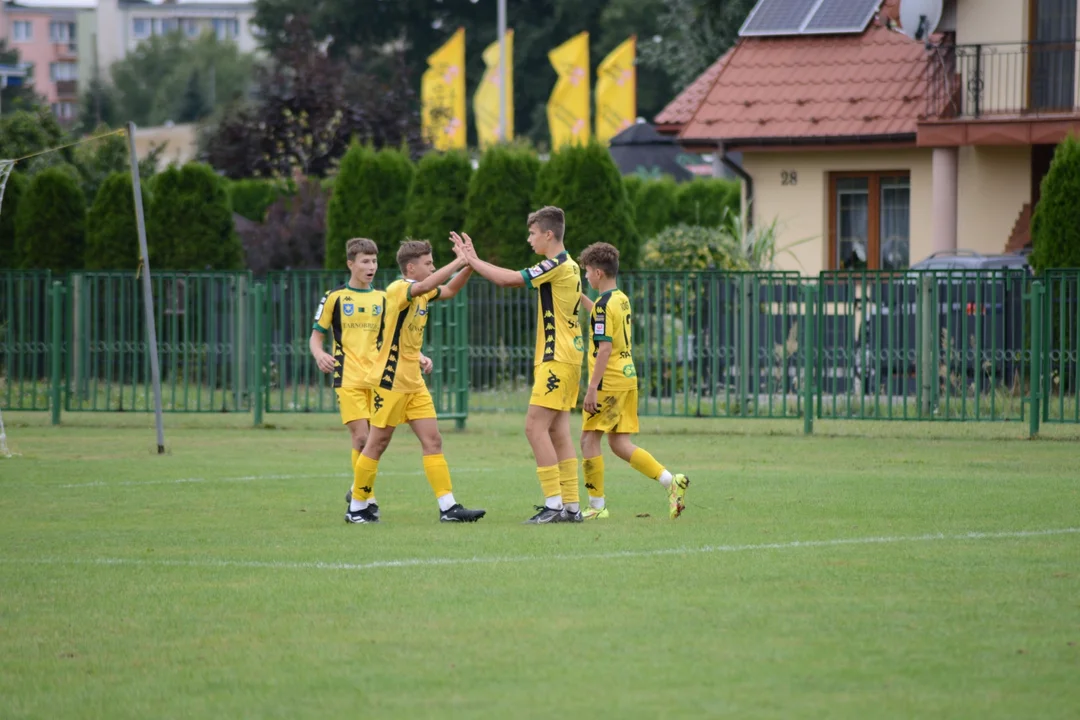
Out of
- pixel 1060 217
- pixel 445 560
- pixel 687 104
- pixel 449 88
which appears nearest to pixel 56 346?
pixel 1060 217

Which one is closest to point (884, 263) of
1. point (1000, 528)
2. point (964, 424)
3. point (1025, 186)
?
point (1025, 186)

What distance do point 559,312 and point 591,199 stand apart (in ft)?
47.5

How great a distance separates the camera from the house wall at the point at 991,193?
28656 millimetres

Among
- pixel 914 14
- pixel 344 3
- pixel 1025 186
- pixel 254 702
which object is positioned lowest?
pixel 254 702

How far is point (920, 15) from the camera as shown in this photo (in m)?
27.8

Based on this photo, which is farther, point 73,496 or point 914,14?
point 914,14

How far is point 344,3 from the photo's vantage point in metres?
74.6

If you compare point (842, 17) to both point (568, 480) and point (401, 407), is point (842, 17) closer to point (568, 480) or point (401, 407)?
point (568, 480)

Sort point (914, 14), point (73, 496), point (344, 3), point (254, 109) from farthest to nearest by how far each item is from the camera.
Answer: point (344, 3) → point (254, 109) → point (914, 14) → point (73, 496)

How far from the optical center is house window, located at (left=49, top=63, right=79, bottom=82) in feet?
507

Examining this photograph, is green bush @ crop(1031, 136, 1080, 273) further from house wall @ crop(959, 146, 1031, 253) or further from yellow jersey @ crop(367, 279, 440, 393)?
yellow jersey @ crop(367, 279, 440, 393)

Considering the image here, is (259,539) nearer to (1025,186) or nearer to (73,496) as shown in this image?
(73,496)

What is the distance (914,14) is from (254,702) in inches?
919

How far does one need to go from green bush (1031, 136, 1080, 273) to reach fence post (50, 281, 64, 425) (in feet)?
41.6
